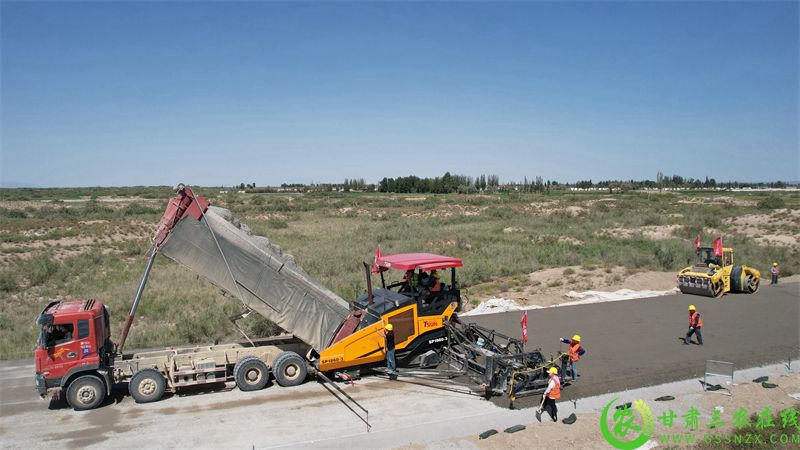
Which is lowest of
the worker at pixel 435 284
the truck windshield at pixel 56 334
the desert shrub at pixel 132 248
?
the desert shrub at pixel 132 248

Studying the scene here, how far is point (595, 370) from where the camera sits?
1241 cm

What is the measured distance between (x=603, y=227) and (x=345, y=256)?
2712 cm

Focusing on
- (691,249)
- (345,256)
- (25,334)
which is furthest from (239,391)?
(691,249)

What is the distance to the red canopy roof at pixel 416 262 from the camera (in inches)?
478

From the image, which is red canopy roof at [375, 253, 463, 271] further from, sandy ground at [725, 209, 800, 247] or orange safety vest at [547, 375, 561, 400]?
sandy ground at [725, 209, 800, 247]

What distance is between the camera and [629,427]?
30.6 ft

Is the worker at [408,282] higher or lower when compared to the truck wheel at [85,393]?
higher

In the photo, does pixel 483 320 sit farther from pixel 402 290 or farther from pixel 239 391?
pixel 239 391

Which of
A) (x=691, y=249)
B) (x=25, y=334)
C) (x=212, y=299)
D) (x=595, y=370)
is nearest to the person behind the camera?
(x=595, y=370)

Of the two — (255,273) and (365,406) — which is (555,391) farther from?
(255,273)

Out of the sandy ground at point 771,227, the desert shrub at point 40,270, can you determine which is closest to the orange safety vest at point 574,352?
the desert shrub at point 40,270

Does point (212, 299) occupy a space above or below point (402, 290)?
below

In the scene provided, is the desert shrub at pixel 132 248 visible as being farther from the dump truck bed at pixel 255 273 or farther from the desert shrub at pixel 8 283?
the dump truck bed at pixel 255 273

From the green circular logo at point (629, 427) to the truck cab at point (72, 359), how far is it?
9804mm
